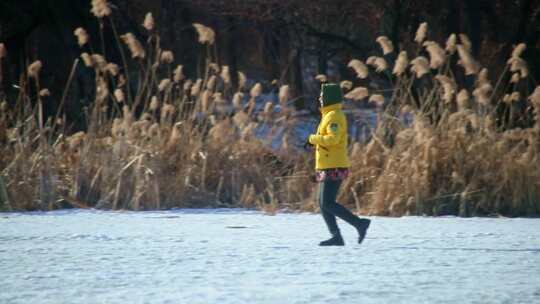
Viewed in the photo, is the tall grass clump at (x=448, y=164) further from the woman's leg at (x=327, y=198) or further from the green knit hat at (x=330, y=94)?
the green knit hat at (x=330, y=94)

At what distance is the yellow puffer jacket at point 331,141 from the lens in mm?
7895

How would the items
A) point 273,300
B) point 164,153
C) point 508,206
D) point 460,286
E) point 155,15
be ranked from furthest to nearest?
point 155,15 → point 164,153 → point 508,206 → point 460,286 → point 273,300

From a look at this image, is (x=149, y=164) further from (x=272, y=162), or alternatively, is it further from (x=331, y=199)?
(x=331, y=199)

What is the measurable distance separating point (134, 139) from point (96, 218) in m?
1.80

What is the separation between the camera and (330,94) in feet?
26.3

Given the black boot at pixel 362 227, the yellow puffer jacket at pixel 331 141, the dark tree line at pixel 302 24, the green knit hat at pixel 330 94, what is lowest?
the black boot at pixel 362 227

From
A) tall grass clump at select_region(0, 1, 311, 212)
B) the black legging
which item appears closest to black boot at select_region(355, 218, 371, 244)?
the black legging

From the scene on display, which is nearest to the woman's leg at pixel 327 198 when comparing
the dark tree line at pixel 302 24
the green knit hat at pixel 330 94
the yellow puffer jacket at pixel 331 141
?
the yellow puffer jacket at pixel 331 141

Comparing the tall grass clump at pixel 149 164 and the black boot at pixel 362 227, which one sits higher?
the tall grass clump at pixel 149 164

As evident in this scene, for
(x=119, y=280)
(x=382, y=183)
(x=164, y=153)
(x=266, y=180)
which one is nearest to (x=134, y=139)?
(x=164, y=153)

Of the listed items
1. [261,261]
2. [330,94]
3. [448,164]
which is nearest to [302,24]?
[448,164]

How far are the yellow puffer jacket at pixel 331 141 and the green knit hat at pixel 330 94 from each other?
0.25 ft

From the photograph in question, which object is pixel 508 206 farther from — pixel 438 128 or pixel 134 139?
pixel 134 139

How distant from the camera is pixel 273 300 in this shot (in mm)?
5797
